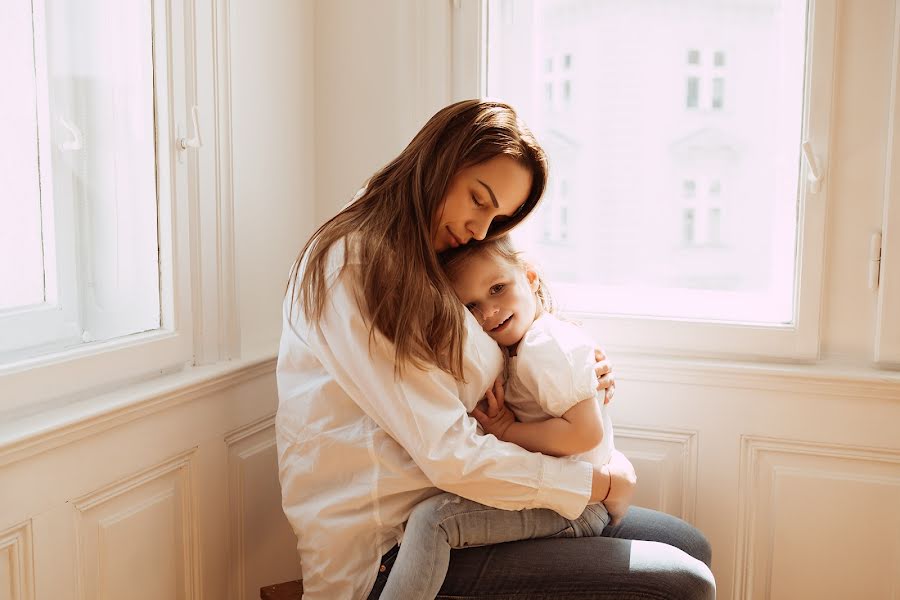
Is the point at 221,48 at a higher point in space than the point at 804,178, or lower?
higher

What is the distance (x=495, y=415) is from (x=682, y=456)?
0.65 metres

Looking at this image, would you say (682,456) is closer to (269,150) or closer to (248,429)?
(248,429)

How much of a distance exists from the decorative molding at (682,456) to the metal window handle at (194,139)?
1.21m

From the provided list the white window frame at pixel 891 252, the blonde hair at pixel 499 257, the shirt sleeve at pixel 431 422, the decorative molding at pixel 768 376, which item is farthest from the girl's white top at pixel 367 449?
the white window frame at pixel 891 252

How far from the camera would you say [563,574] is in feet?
4.68

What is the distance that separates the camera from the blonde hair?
62.6 inches

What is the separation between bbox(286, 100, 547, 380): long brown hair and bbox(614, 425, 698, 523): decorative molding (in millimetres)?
747

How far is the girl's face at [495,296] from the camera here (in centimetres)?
156

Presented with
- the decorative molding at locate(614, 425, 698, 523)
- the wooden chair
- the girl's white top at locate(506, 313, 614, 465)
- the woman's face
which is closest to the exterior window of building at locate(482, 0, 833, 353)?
the decorative molding at locate(614, 425, 698, 523)

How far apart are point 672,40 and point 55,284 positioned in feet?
4.89

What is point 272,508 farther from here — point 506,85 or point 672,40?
point 672,40

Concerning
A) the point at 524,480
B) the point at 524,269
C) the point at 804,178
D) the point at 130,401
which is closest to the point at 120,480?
the point at 130,401

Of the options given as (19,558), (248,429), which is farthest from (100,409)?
(248,429)

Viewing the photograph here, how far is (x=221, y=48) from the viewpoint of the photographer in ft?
5.64
